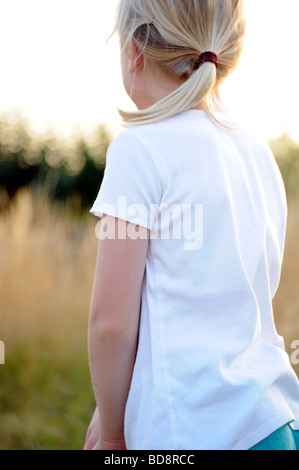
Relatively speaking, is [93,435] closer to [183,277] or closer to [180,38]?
[183,277]

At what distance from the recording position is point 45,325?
3.71 meters

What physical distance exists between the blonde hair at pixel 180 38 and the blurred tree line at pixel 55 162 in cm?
691

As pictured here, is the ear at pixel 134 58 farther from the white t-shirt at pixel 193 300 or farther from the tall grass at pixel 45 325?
the tall grass at pixel 45 325

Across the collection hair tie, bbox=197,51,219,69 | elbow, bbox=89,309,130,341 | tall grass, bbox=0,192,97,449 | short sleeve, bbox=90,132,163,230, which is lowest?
tall grass, bbox=0,192,97,449

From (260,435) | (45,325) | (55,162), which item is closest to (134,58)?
(260,435)

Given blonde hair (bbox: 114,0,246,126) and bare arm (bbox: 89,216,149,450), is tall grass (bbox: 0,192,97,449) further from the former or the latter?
blonde hair (bbox: 114,0,246,126)

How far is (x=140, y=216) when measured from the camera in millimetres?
1087

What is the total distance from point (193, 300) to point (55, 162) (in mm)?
7867

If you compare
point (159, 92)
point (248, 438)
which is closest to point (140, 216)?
point (159, 92)

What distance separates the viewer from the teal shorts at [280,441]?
1.10 metres

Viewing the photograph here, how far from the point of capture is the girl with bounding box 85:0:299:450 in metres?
1.08
